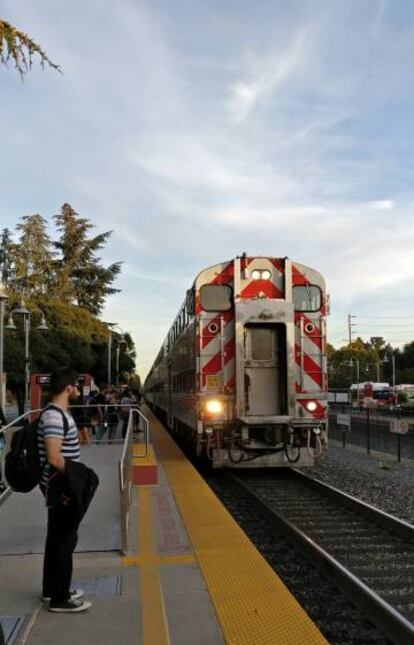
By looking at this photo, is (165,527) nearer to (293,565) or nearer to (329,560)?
(293,565)

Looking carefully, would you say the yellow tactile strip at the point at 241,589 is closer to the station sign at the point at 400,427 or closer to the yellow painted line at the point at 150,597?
the yellow painted line at the point at 150,597

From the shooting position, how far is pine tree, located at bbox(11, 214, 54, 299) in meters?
53.4

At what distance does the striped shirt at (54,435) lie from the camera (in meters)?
4.47

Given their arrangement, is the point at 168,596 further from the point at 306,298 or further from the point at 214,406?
the point at 306,298

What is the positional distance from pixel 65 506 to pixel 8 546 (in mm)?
2204

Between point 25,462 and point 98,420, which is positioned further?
point 98,420

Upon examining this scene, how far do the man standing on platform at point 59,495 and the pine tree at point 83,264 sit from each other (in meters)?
57.1

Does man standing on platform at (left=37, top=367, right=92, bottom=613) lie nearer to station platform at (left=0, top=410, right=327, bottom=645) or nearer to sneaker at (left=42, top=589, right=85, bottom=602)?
sneaker at (left=42, top=589, right=85, bottom=602)

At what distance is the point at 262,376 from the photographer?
38.7 feet

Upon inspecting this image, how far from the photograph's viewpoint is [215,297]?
1185 centimetres

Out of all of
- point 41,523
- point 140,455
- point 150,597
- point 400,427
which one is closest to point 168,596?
point 150,597

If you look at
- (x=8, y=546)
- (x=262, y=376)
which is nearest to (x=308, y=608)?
(x=8, y=546)

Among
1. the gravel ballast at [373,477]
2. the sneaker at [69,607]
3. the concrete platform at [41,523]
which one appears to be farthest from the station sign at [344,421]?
the sneaker at [69,607]

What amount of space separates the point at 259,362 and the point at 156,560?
629 cm
